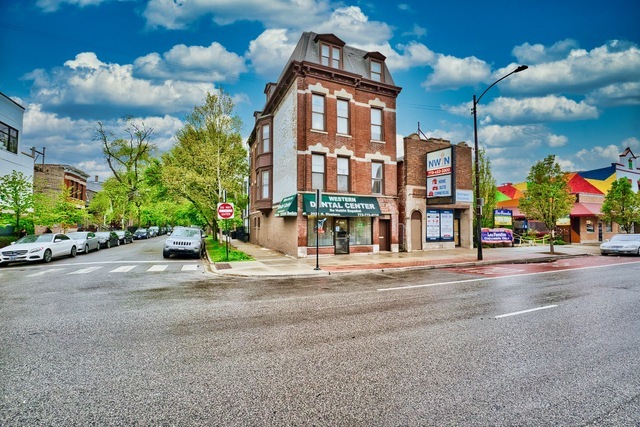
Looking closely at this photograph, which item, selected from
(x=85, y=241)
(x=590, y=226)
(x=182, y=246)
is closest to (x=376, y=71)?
(x=182, y=246)

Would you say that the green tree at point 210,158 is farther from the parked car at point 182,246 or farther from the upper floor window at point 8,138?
the upper floor window at point 8,138

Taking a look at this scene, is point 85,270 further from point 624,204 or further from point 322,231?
point 624,204

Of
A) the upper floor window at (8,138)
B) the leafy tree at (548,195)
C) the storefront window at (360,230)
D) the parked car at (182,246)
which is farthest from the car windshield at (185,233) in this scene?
the leafy tree at (548,195)

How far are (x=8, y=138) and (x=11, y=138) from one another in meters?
0.42

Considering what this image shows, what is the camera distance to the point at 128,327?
6.07 meters

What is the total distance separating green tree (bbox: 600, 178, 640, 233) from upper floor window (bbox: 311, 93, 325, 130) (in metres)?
27.0

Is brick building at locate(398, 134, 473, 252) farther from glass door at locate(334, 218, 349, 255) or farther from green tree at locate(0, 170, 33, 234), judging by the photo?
green tree at locate(0, 170, 33, 234)

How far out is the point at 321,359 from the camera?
4.59m

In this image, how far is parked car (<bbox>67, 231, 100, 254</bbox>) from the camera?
73.4ft

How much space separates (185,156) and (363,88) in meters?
15.7

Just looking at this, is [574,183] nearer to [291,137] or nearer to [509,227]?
[509,227]

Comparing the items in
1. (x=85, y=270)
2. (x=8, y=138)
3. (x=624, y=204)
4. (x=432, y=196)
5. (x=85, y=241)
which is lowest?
(x=85, y=270)

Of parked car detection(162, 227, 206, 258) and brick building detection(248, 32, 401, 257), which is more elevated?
brick building detection(248, 32, 401, 257)

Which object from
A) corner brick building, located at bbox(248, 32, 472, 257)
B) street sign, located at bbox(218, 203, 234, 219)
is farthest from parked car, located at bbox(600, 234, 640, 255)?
street sign, located at bbox(218, 203, 234, 219)
